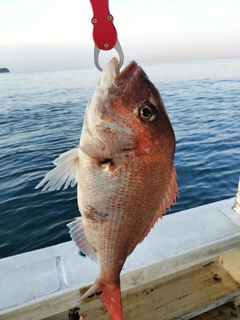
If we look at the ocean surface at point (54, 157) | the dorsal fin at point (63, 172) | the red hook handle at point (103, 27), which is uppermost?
the red hook handle at point (103, 27)

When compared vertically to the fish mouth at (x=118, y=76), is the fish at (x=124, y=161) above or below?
below

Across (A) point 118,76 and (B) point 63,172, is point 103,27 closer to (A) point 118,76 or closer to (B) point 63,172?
(A) point 118,76

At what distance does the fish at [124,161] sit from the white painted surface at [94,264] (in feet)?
3.32

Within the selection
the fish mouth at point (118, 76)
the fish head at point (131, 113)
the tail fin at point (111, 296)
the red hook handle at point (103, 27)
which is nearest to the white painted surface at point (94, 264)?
the tail fin at point (111, 296)

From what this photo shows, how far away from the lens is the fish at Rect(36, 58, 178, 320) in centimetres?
144

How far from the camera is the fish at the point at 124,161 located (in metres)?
1.44

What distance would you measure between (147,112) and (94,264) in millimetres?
1595

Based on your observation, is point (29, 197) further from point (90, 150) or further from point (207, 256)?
point (90, 150)

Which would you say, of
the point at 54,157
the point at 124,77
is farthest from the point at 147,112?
the point at 54,157

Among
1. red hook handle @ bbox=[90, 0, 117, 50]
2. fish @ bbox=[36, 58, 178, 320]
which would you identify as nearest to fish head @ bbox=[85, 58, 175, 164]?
fish @ bbox=[36, 58, 178, 320]

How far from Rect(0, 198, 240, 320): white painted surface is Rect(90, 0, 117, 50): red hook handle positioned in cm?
182

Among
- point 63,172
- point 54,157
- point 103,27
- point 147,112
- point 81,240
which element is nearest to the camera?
point 103,27

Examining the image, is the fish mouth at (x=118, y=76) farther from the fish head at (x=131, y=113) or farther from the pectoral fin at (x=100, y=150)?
the pectoral fin at (x=100, y=150)

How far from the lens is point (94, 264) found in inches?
98.3
